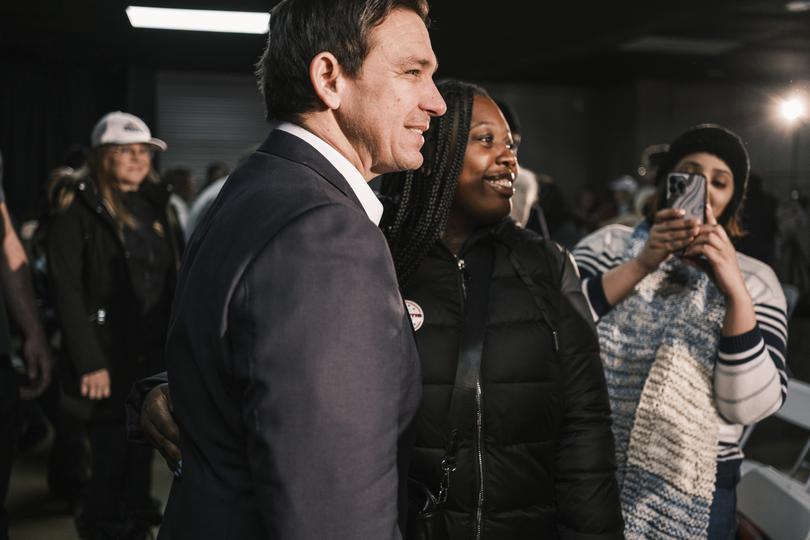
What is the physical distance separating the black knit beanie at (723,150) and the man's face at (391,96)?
1210 mm

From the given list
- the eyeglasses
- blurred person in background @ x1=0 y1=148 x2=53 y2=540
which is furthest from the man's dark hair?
the eyeglasses

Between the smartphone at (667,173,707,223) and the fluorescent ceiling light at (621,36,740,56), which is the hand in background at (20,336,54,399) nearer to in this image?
the smartphone at (667,173,707,223)

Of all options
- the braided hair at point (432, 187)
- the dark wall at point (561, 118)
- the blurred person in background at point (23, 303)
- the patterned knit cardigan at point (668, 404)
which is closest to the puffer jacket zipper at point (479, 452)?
the braided hair at point (432, 187)

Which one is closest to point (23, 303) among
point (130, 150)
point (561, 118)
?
point (130, 150)

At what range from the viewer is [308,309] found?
85 centimetres

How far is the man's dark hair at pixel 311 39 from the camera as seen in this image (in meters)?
1.03

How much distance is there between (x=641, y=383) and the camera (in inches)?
77.5

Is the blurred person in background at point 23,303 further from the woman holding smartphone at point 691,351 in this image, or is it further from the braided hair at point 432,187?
the woman holding smartphone at point 691,351

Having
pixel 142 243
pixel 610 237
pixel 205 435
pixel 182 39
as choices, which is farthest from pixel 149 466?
pixel 182 39

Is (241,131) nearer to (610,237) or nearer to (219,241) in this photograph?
(610,237)

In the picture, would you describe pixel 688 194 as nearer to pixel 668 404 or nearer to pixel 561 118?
pixel 668 404

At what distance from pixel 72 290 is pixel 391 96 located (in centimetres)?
270

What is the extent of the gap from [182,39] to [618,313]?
905 centimetres

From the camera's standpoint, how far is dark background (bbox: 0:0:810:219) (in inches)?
343
